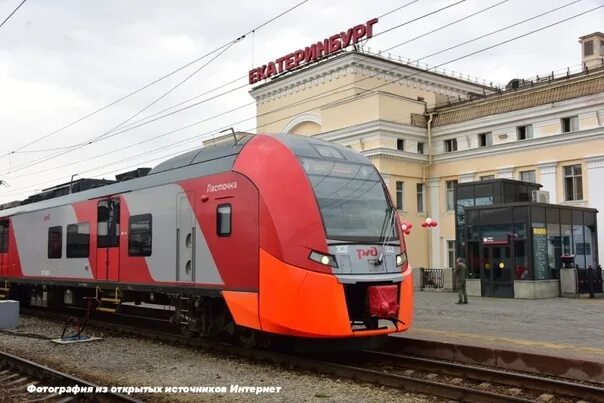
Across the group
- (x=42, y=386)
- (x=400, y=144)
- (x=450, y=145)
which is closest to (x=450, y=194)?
(x=450, y=145)

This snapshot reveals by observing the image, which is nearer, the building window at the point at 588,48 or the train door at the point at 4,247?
the train door at the point at 4,247

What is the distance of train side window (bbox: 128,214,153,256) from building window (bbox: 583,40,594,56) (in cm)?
4312

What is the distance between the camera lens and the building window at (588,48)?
4581cm

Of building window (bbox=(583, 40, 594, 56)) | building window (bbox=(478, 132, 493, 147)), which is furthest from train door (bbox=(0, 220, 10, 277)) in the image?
building window (bbox=(583, 40, 594, 56))

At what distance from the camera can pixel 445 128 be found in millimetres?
39062

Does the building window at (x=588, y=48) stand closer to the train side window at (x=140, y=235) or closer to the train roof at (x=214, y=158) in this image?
the train roof at (x=214, y=158)

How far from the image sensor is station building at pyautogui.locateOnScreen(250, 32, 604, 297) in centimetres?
3222

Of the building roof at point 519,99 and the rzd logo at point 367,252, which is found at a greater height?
the building roof at point 519,99

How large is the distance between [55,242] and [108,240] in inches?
140

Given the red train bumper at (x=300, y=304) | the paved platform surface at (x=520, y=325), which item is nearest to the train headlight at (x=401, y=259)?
the red train bumper at (x=300, y=304)

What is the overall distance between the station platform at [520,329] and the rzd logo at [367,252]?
210 cm

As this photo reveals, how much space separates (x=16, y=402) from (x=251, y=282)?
3432mm

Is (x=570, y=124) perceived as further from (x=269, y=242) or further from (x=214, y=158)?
(x=269, y=242)

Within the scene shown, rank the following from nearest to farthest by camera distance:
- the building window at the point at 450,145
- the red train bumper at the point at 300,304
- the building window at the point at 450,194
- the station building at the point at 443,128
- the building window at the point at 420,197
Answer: the red train bumper at the point at 300,304 < the station building at the point at 443,128 < the building window at the point at 450,194 < the building window at the point at 450,145 < the building window at the point at 420,197
